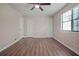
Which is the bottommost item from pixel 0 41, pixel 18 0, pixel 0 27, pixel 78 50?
pixel 78 50

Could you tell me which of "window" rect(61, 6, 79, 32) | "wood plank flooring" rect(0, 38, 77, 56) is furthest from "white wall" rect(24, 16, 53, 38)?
"window" rect(61, 6, 79, 32)

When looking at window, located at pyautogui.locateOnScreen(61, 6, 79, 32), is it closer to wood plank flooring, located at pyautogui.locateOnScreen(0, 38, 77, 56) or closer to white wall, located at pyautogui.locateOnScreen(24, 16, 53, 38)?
wood plank flooring, located at pyautogui.locateOnScreen(0, 38, 77, 56)

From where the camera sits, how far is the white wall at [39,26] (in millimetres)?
10438

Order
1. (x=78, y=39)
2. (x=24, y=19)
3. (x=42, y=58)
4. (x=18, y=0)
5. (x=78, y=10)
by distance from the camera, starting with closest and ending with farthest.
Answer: (x=42, y=58) → (x=18, y=0) → (x=78, y=39) → (x=78, y=10) → (x=24, y=19)

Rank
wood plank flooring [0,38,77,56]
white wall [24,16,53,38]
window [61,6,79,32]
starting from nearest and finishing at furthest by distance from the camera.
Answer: wood plank flooring [0,38,77,56] < window [61,6,79,32] < white wall [24,16,53,38]

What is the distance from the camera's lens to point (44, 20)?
10484 mm

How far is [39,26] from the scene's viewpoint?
10469mm

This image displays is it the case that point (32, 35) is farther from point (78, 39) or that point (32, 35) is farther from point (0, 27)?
point (78, 39)

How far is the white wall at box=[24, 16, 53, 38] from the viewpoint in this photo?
1044cm

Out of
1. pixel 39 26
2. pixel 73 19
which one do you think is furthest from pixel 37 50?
pixel 39 26

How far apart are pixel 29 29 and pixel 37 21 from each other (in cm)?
120

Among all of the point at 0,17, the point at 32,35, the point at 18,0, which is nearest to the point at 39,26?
the point at 32,35

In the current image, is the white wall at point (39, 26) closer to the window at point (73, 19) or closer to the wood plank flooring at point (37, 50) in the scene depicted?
the wood plank flooring at point (37, 50)

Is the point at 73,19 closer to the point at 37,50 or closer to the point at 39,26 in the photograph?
the point at 37,50
